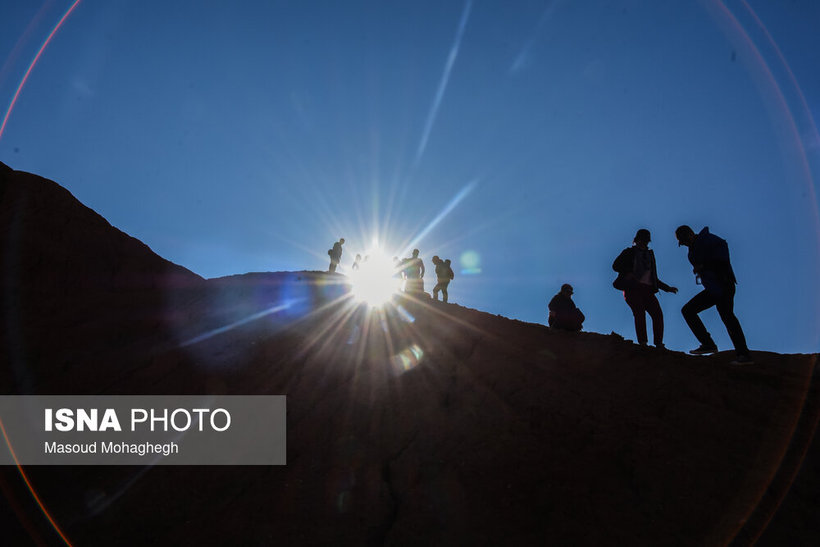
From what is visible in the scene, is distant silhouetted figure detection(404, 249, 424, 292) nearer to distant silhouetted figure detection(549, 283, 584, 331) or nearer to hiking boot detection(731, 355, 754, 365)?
distant silhouetted figure detection(549, 283, 584, 331)

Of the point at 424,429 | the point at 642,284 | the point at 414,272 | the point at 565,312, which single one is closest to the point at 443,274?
the point at 414,272

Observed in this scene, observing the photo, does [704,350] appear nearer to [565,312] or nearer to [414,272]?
[565,312]

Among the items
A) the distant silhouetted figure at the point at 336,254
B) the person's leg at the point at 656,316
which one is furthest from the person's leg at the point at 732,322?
the distant silhouetted figure at the point at 336,254

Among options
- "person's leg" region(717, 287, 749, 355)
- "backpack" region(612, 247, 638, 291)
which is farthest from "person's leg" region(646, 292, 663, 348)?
"person's leg" region(717, 287, 749, 355)

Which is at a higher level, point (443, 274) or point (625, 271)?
point (443, 274)

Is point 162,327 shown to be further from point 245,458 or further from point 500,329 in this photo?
point 500,329

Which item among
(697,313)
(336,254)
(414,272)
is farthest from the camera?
(336,254)

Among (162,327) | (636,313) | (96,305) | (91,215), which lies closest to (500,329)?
(636,313)

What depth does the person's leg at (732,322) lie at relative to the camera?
20.2 feet

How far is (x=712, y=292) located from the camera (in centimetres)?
620

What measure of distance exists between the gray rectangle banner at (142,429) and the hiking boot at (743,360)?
624 centimetres

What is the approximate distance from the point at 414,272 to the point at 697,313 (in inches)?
390

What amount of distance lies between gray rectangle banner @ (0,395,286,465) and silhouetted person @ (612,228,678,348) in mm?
5645

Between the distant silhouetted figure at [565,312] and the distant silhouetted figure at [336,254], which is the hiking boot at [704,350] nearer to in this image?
the distant silhouetted figure at [565,312]
